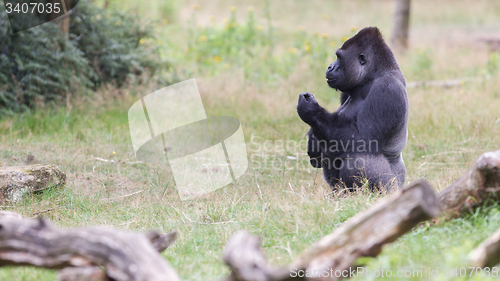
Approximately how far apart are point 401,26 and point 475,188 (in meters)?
9.39

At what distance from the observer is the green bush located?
6.14m

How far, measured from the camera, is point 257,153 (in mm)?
5582

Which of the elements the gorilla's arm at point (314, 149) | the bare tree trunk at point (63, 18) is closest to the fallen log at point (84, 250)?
the gorilla's arm at point (314, 149)

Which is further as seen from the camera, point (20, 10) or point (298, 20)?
point (298, 20)

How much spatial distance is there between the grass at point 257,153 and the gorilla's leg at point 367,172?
15 centimetres

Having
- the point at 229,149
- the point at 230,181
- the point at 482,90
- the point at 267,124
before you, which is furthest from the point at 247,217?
the point at 482,90

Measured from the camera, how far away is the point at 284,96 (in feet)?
24.4

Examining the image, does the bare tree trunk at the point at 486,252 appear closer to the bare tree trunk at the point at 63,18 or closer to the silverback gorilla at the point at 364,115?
the silverback gorilla at the point at 364,115

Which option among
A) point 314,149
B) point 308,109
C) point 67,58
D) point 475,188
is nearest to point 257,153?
point 314,149

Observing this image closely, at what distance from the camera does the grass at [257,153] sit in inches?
103

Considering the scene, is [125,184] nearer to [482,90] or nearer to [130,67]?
[130,67]

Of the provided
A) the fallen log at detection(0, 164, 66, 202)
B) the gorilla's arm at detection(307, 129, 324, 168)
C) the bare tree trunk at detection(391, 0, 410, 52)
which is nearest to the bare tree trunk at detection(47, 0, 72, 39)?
the fallen log at detection(0, 164, 66, 202)

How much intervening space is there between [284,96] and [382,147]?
392cm

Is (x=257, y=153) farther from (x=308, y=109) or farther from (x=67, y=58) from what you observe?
(x=67, y=58)
